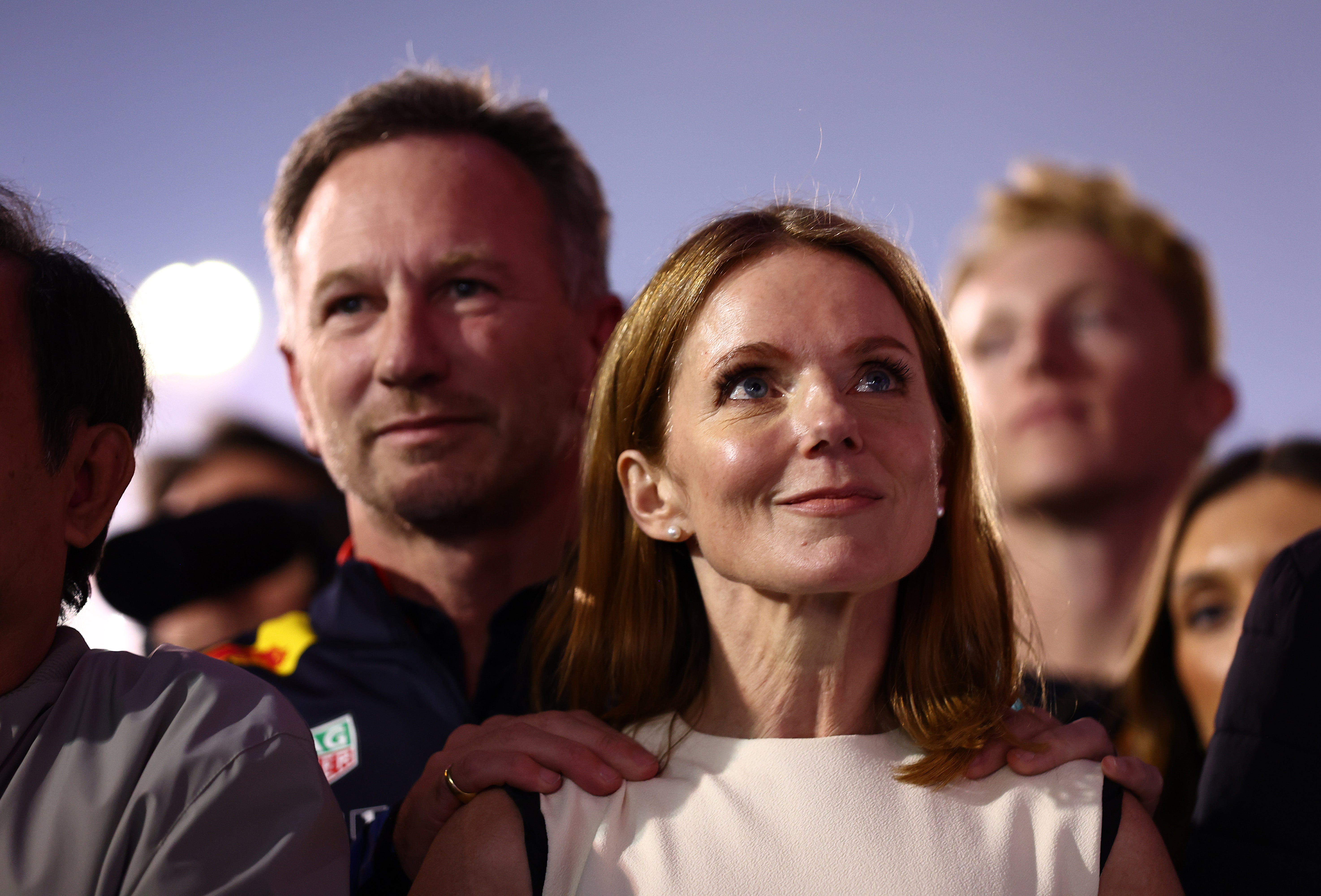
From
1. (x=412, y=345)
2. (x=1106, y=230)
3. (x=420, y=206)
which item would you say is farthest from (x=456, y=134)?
(x=1106, y=230)

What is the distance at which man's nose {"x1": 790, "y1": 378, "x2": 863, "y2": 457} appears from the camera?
1424 millimetres

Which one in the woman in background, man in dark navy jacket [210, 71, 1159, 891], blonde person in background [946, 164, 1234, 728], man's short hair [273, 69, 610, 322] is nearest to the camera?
man in dark navy jacket [210, 71, 1159, 891]

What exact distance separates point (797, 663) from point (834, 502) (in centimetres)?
26

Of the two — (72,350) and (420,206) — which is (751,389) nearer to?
(72,350)

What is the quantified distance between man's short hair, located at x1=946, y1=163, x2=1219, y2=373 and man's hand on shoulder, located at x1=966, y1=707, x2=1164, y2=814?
2938mm

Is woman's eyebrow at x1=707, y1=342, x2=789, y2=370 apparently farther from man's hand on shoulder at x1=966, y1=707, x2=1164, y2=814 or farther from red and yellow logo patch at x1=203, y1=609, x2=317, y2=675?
red and yellow logo patch at x1=203, y1=609, x2=317, y2=675

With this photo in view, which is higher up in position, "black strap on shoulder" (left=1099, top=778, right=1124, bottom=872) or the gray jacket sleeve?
the gray jacket sleeve

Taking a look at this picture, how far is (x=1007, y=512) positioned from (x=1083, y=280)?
0.87 metres

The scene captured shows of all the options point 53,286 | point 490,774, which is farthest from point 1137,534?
point 53,286

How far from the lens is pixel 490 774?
4.81 feet

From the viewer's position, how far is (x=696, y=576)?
176 cm

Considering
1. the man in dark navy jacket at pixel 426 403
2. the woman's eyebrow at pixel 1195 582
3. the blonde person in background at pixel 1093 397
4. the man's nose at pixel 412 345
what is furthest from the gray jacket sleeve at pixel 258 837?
the blonde person in background at pixel 1093 397

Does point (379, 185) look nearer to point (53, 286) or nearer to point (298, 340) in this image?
point (298, 340)

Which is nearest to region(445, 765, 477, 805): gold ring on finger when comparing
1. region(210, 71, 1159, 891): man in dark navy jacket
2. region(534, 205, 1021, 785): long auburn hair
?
region(534, 205, 1021, 785): long auburn hair
